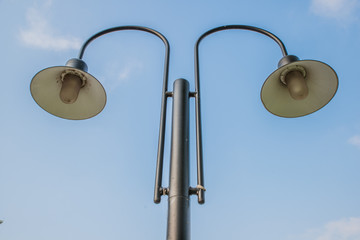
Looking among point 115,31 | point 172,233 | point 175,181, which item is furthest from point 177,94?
point 115,31

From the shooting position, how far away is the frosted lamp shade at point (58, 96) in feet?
9.34

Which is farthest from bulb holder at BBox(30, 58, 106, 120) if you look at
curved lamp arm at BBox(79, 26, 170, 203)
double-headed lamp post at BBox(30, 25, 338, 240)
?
curved lamp arm at BBox(79, 26, 170, 203)

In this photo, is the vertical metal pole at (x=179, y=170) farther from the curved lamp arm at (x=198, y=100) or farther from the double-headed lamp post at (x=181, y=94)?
the curved lamp arm at (x=198, y=100)

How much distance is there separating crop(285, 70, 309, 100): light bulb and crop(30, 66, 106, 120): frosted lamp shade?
2.03m

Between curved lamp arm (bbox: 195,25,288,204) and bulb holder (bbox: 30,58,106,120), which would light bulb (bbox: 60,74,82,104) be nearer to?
bulb holder (bbox: 30,58,106,120)

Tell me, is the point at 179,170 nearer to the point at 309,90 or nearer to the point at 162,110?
the point at 162,110

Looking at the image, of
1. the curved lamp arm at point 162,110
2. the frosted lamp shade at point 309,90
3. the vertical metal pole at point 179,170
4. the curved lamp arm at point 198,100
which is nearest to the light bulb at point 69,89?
the curved lamp arm at point 162,110

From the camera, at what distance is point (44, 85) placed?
2.91 metres

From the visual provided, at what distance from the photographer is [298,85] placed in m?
2.80

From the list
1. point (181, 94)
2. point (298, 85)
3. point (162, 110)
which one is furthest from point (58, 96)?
point (298, 85)

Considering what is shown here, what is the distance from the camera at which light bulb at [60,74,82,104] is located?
2.81 m

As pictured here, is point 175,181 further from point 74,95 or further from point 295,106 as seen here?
point 295,106

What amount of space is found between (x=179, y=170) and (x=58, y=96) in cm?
189

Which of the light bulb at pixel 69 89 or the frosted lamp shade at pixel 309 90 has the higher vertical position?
the frosted lamp shade at pixel 309 90
